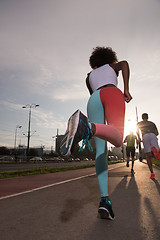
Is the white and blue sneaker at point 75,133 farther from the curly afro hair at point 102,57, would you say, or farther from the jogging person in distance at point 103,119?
the curly afro hair at point 102,57

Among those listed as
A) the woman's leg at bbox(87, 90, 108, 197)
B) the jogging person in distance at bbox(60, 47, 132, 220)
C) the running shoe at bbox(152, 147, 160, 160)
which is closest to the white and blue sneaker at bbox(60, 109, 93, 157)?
the jogging person in distance at bbox(60, 47, 132, 220)

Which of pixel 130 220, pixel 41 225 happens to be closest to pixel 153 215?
pixel 130 220

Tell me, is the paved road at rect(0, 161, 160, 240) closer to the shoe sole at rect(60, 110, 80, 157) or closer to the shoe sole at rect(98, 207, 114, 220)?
the shoe sole at rect(98, 207, 114, 220)

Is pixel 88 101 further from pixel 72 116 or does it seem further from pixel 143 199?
pixel 143 199

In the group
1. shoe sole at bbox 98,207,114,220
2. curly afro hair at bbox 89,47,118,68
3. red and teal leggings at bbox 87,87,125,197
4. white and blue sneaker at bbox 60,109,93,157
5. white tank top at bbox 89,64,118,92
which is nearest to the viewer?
white and blue sneaker at bbox 60,109,93,157

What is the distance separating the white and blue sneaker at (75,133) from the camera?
1546mm

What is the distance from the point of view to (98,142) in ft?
7.04

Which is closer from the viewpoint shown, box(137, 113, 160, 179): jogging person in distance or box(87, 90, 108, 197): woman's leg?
box(87, 90, 108, 197): woman's leg

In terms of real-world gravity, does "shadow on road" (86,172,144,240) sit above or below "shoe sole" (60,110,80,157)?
below

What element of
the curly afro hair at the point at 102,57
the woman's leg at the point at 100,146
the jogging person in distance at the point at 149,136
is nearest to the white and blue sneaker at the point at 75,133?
the woman's leg at the point at 100,146

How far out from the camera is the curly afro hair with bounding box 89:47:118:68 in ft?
8.47

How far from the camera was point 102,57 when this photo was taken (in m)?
2.59

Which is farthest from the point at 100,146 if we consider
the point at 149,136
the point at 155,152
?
the point at 149,136

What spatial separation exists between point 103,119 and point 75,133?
2.29 feet
